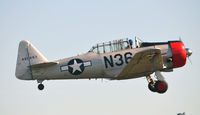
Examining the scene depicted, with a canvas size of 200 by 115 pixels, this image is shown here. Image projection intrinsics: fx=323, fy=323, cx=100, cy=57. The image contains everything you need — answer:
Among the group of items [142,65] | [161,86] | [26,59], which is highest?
[26,59]

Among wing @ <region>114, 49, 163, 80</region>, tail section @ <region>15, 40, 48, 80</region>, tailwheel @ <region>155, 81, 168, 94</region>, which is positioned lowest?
tailwheel @ <region>155, 81, 168, 94</region>

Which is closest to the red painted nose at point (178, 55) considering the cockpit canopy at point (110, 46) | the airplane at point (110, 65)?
the airplane at point (110, 65)

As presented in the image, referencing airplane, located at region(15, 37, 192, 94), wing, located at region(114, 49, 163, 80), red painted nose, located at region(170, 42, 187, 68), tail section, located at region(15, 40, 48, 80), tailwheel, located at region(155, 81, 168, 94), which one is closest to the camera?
wing, located at region(114, 49, 163, 80)

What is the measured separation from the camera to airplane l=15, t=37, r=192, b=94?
527 inches

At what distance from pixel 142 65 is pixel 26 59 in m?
5.01

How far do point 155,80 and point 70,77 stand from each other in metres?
3.69

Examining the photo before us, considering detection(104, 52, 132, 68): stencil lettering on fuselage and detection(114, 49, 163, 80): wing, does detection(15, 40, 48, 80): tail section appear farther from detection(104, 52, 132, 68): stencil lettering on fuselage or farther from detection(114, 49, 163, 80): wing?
detection(114, 49, 163, 80): wing

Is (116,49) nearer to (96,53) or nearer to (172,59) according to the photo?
(96,53)

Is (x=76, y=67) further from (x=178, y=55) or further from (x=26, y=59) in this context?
(x=178, y=55)

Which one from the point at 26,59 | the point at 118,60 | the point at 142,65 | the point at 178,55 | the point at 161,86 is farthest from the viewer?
the point at 26,59

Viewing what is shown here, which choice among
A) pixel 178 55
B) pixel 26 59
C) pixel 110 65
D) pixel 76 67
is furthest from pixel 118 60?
pixel 26 59

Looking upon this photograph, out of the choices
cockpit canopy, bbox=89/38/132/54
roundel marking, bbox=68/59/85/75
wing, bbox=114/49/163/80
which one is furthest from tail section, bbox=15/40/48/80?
wing, bbox=114/49/163/80

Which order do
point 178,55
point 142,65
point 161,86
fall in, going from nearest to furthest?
point 142,65 → point 161,86 → point 178,55

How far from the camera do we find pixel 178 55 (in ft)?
44.4
